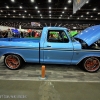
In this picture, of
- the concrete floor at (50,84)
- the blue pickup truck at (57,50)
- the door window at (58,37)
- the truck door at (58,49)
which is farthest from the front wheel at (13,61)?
the door window at (58,37)

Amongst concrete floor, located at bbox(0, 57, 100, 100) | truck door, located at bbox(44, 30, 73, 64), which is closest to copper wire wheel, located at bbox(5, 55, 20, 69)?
concrete floor, located at bbox(0, 57, 100, 100)

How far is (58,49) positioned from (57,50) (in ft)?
0.18

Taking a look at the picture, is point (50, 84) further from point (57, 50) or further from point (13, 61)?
point (13, 61)

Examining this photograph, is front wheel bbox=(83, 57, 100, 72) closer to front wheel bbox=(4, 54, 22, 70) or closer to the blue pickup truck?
the blue pickup truck

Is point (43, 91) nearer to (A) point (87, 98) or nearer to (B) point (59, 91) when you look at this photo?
(B) point (59, 91)

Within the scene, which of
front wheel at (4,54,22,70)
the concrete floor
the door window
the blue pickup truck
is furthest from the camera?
front wheel at (4,54,22,70)

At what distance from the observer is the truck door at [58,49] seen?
5.00 m

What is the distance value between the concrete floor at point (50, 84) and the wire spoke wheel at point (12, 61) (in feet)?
0.72

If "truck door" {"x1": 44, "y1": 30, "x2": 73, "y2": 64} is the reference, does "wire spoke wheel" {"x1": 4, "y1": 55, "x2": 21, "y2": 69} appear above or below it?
below

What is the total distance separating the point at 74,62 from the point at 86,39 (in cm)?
102

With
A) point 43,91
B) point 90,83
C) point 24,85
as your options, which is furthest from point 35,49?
point 90,83

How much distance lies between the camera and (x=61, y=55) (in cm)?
507

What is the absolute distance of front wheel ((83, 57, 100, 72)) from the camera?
5.16 metres

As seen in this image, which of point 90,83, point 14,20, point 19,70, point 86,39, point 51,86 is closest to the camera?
point 51,86
